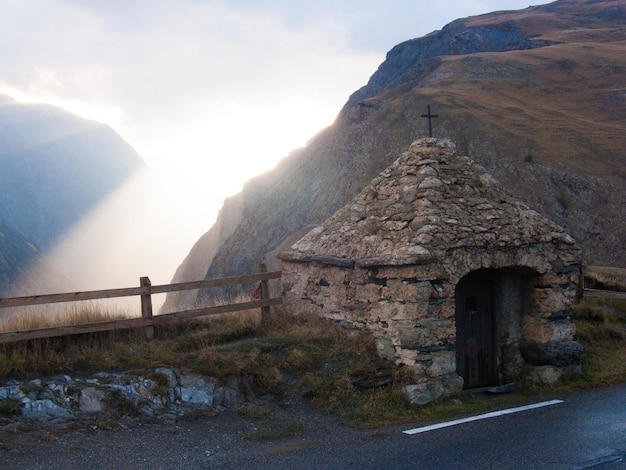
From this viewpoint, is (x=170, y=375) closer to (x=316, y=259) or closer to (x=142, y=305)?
(x=142, y=305)

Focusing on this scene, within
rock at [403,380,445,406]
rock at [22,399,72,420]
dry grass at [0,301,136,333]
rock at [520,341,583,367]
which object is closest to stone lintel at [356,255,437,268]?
rock at [403,380,445,406]

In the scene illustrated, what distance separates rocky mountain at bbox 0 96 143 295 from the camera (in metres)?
46.4

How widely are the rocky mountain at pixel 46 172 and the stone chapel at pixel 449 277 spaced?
1423 inches

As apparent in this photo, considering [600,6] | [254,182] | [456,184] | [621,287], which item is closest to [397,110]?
[254,182]

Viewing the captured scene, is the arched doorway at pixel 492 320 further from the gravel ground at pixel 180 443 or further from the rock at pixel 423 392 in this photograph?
the gravel ground at pixel 180 443

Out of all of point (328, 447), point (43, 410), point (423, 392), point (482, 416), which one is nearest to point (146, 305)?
point (43, 410)

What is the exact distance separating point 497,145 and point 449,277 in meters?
30.7

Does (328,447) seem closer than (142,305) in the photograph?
Yes

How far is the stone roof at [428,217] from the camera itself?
897 centimetres

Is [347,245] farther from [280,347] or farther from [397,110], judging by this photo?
[397,110]

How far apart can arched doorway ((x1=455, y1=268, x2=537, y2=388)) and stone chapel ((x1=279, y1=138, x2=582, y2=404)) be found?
0.7 inches

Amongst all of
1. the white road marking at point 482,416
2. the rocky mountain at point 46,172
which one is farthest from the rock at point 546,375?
the rocky mountain at point 46,172

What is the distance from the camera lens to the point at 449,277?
8781mm

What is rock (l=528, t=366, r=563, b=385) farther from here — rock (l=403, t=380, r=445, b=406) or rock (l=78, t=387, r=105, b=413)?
rock (l=78, t=387, r=105, b=413)
